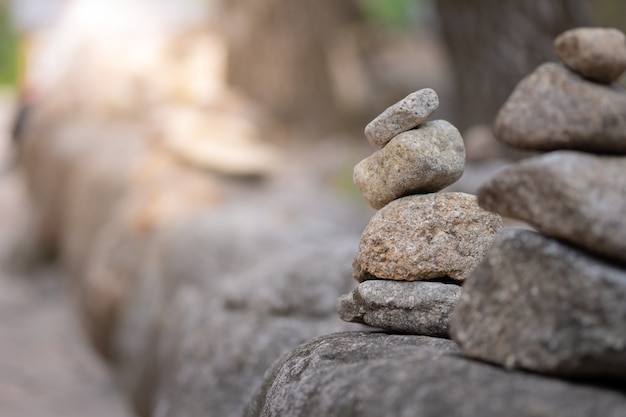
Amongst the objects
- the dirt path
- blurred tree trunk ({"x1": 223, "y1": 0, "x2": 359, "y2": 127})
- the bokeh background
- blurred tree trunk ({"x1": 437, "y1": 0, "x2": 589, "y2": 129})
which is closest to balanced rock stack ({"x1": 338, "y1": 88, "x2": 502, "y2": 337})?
the bokeh background

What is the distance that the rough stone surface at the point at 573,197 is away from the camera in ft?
5.15

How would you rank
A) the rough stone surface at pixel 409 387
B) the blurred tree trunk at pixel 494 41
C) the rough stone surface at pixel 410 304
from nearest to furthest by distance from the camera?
the rough stone surface at pixel 409 387 → the rough stone surface at pixel 410 304 → the blurred tree trunk at pixel 494 41

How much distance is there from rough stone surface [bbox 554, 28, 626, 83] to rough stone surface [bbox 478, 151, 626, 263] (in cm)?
21

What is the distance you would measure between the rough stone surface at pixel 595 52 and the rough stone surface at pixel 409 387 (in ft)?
2.28

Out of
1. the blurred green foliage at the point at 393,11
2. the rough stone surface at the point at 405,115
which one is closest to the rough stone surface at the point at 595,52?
the rough stone surface at the point at 405,115

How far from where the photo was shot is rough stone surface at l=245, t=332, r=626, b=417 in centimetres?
147

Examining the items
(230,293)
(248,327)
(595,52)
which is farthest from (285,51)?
(595,52)

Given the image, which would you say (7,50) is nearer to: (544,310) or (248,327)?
(248,327)

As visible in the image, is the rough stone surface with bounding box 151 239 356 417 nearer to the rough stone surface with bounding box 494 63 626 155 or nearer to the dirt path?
the dirt path

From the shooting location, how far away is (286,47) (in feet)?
24.8

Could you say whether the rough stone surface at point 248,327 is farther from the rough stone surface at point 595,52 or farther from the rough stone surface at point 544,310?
the rough stone surface at point 595,52

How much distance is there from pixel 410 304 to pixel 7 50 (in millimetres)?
10573

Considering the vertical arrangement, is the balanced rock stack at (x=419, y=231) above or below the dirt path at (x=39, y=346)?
above

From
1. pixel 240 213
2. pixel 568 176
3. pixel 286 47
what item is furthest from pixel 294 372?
pixel 286 47
